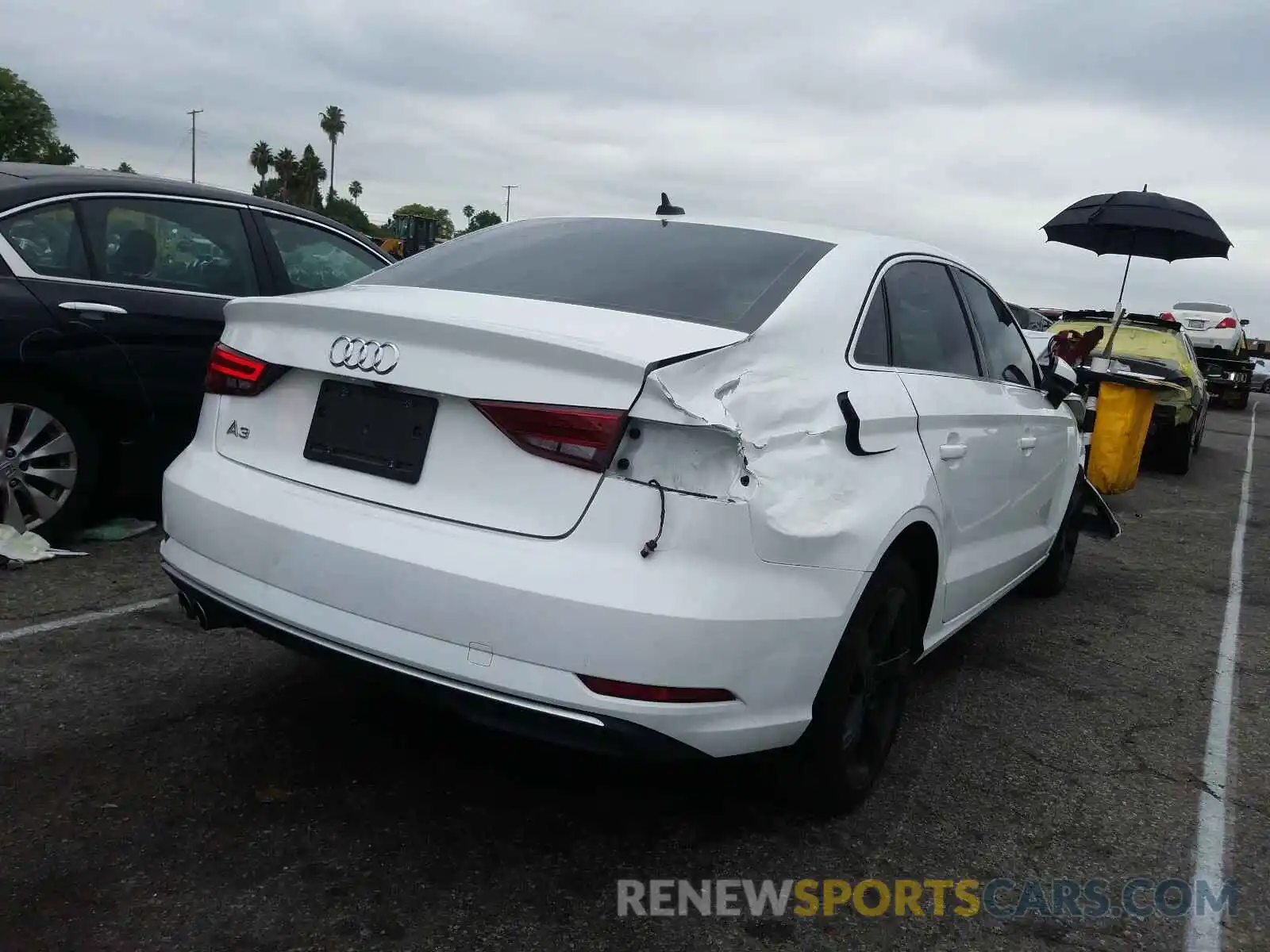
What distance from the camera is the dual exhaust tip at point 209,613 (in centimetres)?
295

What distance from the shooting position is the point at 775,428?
8.69ft

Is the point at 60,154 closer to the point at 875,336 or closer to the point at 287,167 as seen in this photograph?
the point at 287,167

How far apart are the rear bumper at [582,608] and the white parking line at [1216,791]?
114cm

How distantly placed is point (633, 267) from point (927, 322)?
1.08 metres

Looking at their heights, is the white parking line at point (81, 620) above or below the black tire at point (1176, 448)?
below

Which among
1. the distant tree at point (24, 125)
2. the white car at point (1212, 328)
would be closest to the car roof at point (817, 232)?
the white car at point (1212, 328)

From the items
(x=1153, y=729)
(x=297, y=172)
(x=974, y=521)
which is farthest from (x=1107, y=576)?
(x=297, y=172)

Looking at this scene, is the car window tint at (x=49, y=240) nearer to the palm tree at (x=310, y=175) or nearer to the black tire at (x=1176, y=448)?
the black tire at (x=1176, y=448)

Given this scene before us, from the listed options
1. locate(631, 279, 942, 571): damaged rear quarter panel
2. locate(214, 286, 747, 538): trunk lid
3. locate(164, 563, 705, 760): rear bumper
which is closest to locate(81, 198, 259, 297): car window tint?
locate(214, 286, 747, 538): trunk lid

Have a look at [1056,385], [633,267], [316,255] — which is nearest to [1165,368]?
[1056,385]

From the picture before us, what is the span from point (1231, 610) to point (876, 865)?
4.21 meters

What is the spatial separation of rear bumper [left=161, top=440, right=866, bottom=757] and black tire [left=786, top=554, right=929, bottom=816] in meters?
0.15

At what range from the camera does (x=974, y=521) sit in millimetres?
3898

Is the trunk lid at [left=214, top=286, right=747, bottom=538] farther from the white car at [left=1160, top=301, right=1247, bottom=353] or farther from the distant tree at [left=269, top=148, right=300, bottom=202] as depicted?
the distant tree at [left=269, top=148, right=300, bottom=202]
